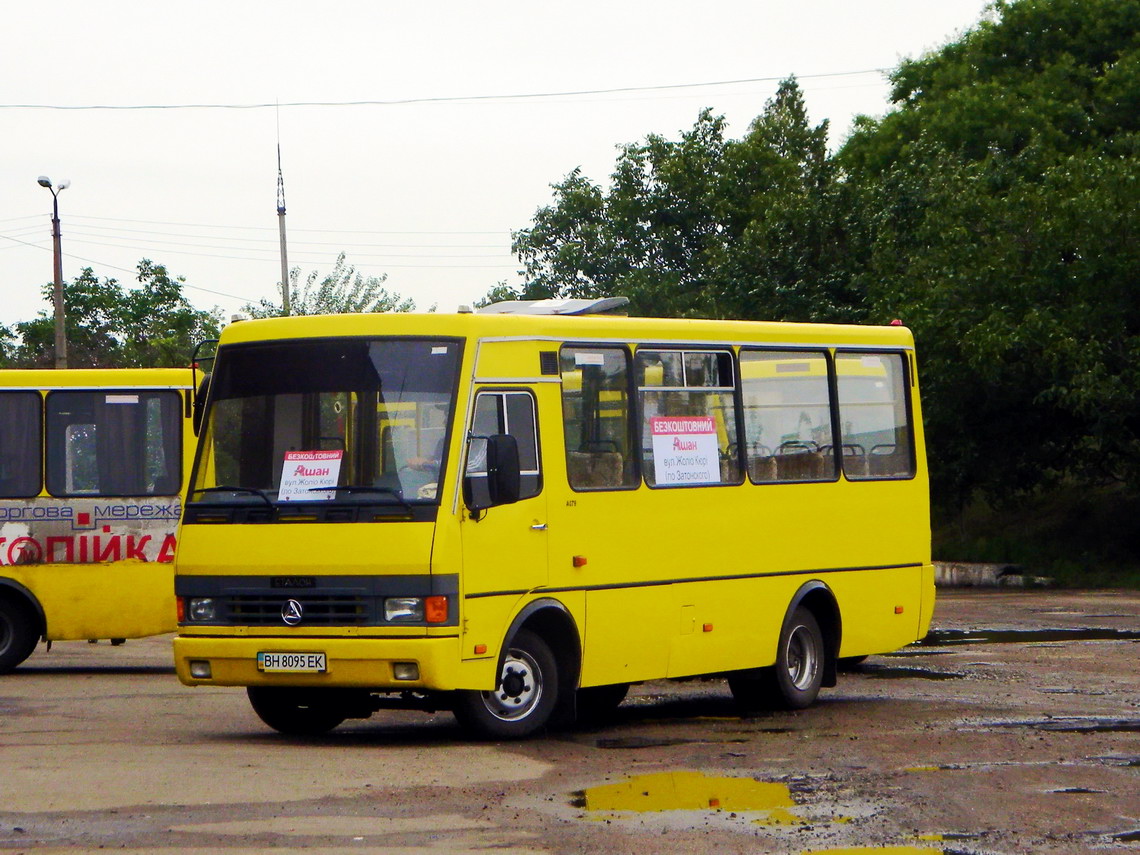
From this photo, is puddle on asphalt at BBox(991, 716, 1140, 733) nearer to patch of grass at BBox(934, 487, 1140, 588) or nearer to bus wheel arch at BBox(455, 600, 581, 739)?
bus wheel arch at BBox(455, 600, 581, 739)

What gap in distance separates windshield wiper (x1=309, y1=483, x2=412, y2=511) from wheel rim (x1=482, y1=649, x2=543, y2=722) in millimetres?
1220

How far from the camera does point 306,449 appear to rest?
38.6ft

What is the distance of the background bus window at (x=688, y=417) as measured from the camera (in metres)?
13.1

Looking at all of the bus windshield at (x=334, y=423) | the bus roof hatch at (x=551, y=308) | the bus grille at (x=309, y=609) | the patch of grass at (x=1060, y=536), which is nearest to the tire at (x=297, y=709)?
the bus grille at (x=309, y=609)

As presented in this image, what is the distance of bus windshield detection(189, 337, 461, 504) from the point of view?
Answer: 11562 mm

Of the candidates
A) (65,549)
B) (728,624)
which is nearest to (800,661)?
(728,624)

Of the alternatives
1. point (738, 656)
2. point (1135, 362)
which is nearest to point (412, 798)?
point (738, 656)

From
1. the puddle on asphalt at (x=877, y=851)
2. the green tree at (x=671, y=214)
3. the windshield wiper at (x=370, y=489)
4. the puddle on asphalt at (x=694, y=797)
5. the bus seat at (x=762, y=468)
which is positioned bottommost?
the puddle on asphalt at (x=877, y=851)

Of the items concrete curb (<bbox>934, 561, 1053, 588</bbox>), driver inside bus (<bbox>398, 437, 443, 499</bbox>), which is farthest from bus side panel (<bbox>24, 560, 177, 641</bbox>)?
concrete curb (<bbox>934, 561, 1053, 588</bbox>)

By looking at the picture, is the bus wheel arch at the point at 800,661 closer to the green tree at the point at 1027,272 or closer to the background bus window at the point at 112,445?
the background bus window at the point at 112,445

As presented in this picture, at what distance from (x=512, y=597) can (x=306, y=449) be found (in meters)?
1.57

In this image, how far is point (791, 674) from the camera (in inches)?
566

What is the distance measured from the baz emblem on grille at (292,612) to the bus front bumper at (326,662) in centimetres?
12

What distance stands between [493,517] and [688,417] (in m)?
2.35
